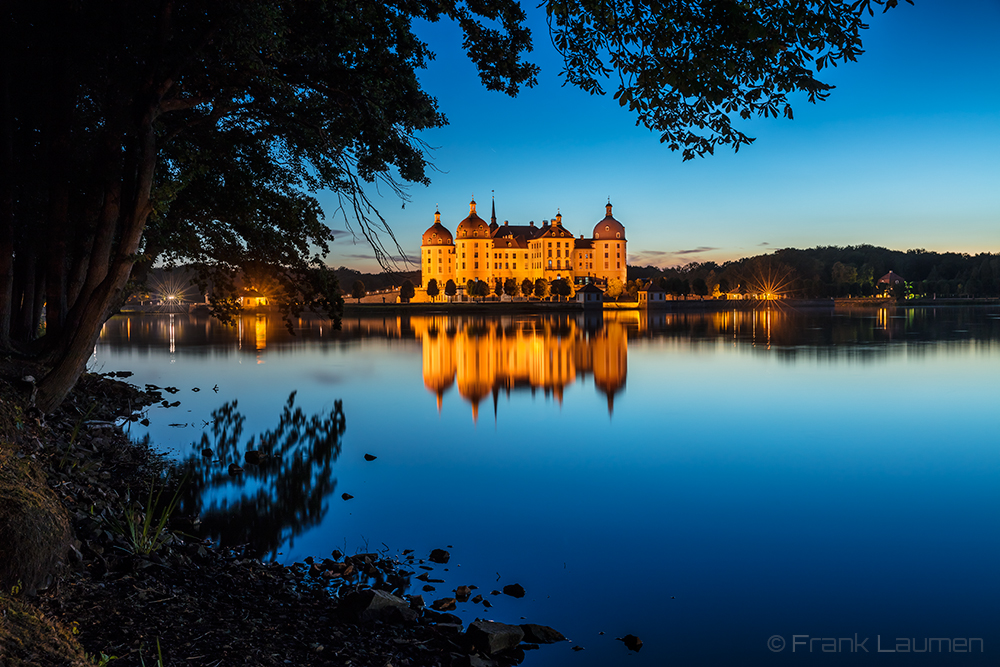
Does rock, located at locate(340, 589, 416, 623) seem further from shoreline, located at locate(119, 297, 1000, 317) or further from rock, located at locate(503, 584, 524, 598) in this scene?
shoreline, located at locate(119, 297, 1000, 317)

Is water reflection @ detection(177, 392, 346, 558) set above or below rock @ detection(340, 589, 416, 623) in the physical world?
below

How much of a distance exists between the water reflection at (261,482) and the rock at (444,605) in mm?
1829

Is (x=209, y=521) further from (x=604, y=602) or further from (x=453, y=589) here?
(x=604, y=602)

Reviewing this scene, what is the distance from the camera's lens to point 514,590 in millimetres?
5008

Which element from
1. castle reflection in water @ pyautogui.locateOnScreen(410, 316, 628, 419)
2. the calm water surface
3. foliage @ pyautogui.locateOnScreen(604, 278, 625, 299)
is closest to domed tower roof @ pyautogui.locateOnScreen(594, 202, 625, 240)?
foliage @ pyautogui.locateOnScreen(604, 278, 625, 299)

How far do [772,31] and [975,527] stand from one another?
517cm

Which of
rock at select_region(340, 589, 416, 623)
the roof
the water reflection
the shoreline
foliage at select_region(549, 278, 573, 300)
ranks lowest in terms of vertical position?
the water reflection

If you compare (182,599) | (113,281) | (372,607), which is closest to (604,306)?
(113,281)

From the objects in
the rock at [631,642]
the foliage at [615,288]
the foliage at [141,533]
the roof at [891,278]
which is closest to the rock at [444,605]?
the rock at [631,642]

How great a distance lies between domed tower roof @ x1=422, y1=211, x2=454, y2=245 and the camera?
144m

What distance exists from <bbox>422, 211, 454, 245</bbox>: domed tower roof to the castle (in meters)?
0.22

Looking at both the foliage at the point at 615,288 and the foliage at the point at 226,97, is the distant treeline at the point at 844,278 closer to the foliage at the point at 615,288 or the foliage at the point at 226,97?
the foliage at the point at 615,288

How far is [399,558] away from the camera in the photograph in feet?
18.5

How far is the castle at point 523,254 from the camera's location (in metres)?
138
